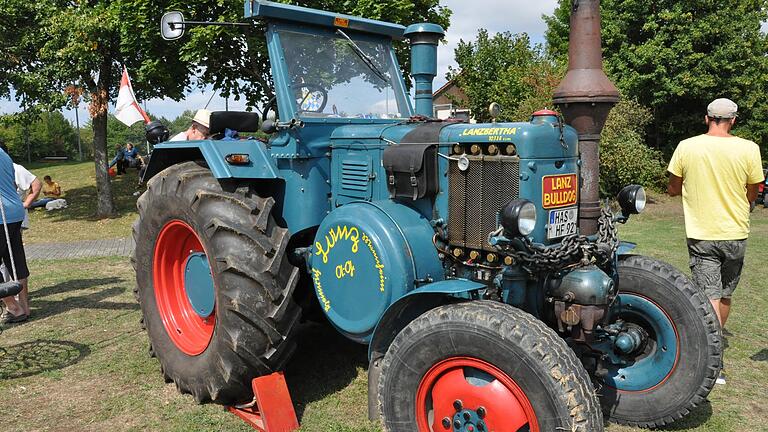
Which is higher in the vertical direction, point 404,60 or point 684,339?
point 404,60

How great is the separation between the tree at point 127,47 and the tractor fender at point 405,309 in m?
7.86

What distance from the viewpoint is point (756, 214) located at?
604 inches

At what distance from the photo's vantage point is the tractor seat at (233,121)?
15.2ft

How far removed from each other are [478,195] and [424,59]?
1.33 m

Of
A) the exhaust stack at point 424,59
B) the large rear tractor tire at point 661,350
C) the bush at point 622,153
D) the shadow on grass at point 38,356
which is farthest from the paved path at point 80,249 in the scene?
the bush at point 622,153

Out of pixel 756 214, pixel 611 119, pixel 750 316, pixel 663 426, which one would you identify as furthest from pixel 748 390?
pixel 756 214

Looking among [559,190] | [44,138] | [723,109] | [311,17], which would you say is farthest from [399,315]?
[44,138]

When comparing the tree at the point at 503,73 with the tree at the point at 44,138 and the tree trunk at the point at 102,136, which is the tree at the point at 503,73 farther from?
the tree at the point at 44,138

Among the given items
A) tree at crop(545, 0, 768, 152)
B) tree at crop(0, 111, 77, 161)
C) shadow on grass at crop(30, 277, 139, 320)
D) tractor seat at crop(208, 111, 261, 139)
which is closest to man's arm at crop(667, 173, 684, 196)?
tractor seat at crop(208, 111, 261, 139)

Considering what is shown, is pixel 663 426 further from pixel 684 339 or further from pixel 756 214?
pixel 756 214

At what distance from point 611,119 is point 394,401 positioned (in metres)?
14.2

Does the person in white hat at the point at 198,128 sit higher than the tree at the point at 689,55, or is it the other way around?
the tree at the point at 689,55

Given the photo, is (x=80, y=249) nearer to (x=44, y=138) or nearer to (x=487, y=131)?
(x=487, y=131)

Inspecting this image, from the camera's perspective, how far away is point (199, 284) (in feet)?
13.3
